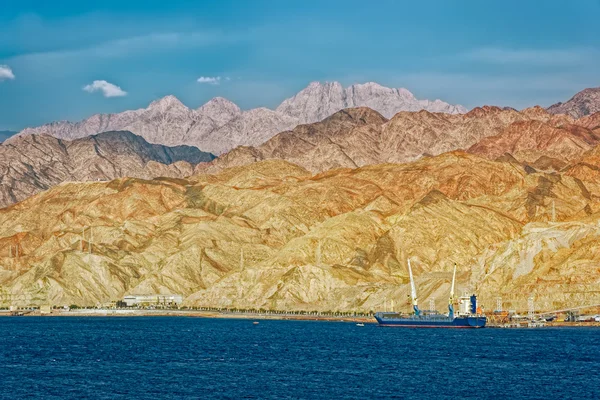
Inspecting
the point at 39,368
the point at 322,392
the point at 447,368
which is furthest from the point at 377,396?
the point at 39,368

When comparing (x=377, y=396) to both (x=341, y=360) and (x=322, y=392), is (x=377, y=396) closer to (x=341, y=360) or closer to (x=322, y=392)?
(x=322, y=392)

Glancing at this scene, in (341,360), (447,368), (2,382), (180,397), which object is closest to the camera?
(180,397)

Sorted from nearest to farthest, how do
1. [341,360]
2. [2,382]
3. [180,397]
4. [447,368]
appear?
[180,397]
[2,382]
[447,368]
[341,360]

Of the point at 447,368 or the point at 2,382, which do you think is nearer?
the point at 2,382

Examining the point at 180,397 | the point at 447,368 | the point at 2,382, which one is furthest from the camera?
the point at 447,368

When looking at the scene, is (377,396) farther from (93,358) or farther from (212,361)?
(93,358)

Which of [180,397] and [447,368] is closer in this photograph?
[180,397]

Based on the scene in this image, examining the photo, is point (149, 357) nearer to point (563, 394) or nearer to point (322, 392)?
point (322, 392)

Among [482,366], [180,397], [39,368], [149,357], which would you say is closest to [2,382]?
[39,368]
